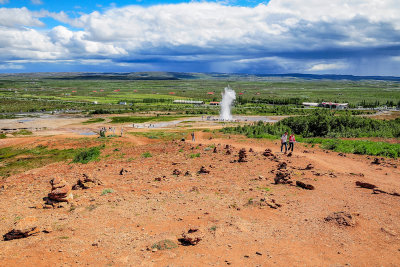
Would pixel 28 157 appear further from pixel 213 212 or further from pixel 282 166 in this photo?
pixel 213 212

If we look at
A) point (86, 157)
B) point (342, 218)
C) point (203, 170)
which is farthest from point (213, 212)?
point (86, 157)

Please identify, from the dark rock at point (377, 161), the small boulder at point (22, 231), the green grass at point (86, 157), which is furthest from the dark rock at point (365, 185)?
the green grass at point (86, 157)

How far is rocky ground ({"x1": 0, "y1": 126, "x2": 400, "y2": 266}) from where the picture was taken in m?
8.02

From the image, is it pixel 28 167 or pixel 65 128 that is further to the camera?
pixel 65 128

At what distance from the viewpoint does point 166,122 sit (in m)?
63.8

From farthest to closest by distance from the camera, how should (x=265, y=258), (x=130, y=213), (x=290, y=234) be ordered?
(x=130, y=213), (x=290, y=234), (x=265, y=258)

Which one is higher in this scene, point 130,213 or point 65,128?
point 130,213

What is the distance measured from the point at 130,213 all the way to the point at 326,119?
29829 millimetres

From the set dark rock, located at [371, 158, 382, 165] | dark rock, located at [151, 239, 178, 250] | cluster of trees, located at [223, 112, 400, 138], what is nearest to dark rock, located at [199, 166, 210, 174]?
dark rock, located at [151, 239, 178, 250]

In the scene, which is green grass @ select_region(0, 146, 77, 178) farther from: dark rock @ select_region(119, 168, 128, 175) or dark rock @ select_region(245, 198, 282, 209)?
dark rock @ select_region(245, 198, 282, 209)

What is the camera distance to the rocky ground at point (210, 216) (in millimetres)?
8023

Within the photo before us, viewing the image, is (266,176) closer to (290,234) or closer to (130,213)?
(290,234)

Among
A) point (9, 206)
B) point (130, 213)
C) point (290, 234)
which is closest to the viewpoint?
point (290, 234)

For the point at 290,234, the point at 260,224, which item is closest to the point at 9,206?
the point at 260,224
